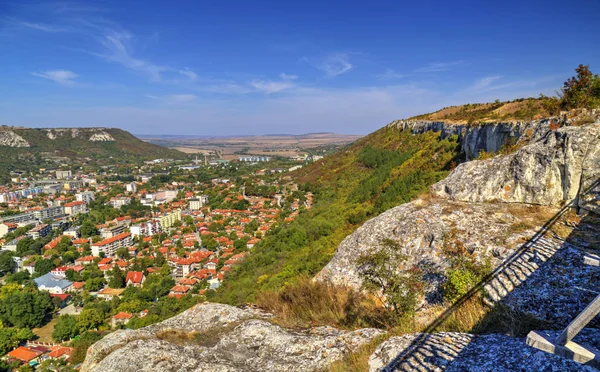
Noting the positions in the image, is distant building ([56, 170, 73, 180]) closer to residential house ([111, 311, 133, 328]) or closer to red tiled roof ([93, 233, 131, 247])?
red tiled roof ([93, 233, 131, 247])

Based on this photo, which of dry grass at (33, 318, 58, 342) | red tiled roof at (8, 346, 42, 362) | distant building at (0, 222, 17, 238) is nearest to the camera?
red tiled roof at (8, 346, 42, 362)

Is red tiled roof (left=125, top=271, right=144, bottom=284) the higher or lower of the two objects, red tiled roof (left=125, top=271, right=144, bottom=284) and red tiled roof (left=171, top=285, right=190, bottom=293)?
the lower

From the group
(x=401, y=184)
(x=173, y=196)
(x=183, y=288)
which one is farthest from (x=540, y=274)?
(x=173, y=196)

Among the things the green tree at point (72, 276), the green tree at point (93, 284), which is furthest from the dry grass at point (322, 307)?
the green tree at point (72, 276)

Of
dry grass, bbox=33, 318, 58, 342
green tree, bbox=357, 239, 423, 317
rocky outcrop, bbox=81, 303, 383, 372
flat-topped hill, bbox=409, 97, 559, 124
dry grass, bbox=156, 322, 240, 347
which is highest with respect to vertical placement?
flat-topped hill, bbox=409, 97, 559, 124

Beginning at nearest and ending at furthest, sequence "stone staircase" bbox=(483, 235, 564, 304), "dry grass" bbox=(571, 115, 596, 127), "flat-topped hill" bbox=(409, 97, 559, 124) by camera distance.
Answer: "stone staircase" bbox=(483, 235, 564, 304)
"dry grass" bbox=(571, 115, 596, 127)
"flat-topped hill" bbox=(409, 97, 559, 124)

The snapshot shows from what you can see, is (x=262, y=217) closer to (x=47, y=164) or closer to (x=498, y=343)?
(x=498, y=343)

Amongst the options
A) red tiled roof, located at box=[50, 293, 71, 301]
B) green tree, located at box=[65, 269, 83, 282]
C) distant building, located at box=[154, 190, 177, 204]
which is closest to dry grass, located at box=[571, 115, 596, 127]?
red tiled roof, located at box=[50, 293, 71, 301]

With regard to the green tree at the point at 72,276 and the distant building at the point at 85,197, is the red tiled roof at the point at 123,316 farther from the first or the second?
the distant building at the point at 85,197
